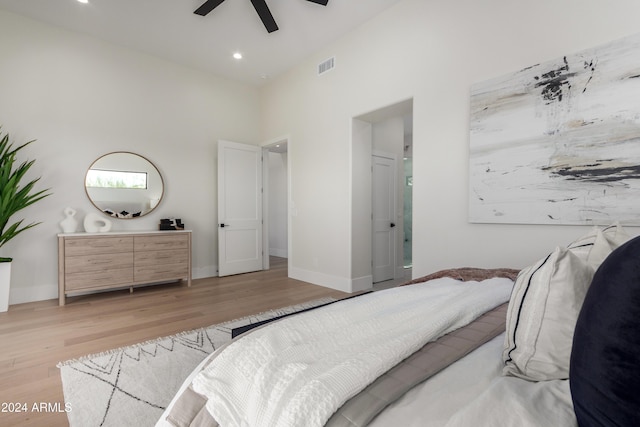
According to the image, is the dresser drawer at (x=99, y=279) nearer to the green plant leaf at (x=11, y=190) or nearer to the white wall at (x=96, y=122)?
the white wall at (x=96, y=122)

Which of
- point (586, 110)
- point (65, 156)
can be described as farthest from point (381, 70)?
point (65, 156)

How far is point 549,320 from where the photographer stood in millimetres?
811

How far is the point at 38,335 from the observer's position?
2.67 meters

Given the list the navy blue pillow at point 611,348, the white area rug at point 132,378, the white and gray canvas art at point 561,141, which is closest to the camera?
the navy blue pillow at point 611,348

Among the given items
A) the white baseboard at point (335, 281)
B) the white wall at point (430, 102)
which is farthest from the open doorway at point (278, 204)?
the white baseboard at point (335, 281)

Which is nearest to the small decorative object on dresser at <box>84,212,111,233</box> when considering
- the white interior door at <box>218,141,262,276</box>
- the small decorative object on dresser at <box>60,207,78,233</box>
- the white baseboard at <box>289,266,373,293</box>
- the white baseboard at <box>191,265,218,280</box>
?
the small decorative object on dresser at <box>60,207,78,233</box>

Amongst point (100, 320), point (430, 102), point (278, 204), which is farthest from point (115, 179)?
point (430, 102)

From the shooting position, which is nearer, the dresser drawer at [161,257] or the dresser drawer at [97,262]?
the dresser drawer at [97,262]

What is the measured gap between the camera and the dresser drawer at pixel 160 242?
4.05 meters

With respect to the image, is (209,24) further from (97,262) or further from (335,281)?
(335,281)

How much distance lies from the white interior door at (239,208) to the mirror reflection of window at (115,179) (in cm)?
114

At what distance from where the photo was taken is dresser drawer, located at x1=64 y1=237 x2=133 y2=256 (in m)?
3.57

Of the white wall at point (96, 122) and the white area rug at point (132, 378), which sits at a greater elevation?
the white wall at point (96, 122)

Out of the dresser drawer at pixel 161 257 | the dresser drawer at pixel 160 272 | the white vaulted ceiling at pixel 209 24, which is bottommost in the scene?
the dresser drawer at pixel 160 272
